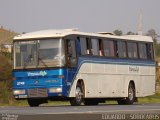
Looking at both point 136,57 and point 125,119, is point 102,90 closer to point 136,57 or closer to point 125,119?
point 136,57

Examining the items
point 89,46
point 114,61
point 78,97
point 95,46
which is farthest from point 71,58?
point 114,61

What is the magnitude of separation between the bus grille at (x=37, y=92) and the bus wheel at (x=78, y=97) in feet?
4.30

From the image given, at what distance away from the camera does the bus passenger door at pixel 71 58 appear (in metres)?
32.3

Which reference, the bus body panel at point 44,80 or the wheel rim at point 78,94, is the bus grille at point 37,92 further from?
the wheel rim at point 78,94

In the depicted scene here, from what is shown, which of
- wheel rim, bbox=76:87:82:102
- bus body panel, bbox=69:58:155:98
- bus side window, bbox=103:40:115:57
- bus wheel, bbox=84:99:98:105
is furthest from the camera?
bus wheel, bbox=84:99:98:105

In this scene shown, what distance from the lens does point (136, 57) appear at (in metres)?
38.9

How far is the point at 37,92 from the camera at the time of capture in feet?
106

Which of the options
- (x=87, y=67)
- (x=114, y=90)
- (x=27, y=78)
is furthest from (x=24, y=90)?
(x=114, y=90)

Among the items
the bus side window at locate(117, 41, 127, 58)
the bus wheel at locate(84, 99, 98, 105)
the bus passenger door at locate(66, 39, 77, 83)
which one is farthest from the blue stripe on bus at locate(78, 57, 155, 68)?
the bus wheel at locate(84, 99, 98, 105)

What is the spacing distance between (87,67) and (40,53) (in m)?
2.51

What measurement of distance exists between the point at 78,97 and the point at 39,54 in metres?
2.55

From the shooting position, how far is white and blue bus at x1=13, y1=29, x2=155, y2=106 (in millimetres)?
32188

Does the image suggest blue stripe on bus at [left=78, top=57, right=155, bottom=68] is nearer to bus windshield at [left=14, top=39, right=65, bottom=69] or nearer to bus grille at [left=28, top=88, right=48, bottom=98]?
bus windshield at [left=14, top=39, right=65, bottom=69]

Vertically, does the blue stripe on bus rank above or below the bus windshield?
below
